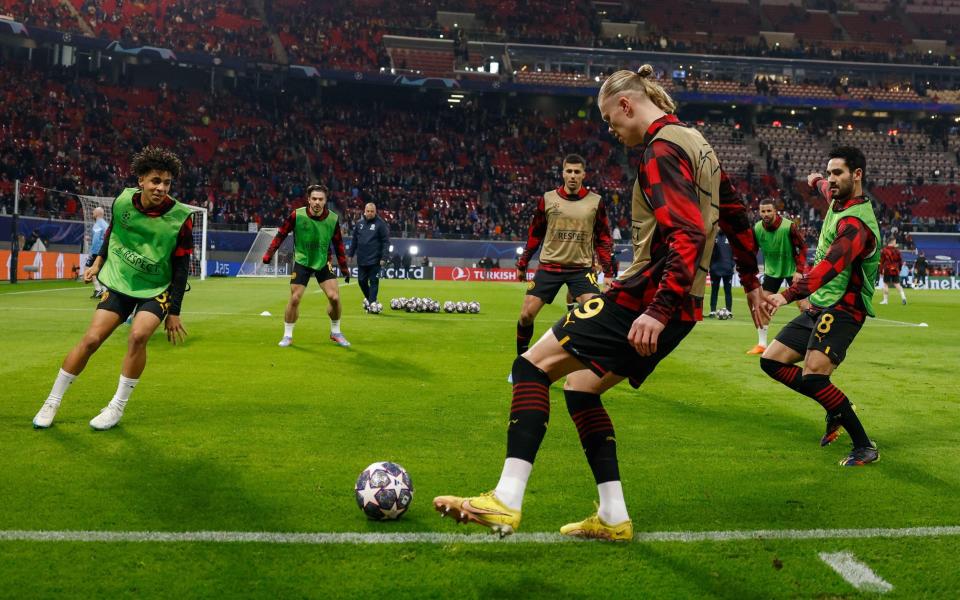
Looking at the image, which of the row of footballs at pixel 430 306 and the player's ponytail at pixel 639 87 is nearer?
the player's ponytail at pixel 639 87

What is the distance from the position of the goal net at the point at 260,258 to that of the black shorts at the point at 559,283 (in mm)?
32939

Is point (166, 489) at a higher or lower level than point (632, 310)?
lower

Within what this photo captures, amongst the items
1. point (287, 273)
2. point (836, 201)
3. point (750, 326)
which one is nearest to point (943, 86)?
point (287, 273)

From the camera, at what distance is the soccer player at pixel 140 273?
6293 millimetres

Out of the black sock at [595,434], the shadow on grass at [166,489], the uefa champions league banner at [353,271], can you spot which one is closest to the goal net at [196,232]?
the uefa champions league banner at [353,271]

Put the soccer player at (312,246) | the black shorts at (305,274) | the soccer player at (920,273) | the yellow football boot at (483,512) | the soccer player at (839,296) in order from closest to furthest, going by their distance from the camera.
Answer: the yellow football boot at (483,512) → the soccer player at (839,296) → the soccer player at (312,246) → the black shorts at (305,274) → the soccer player at (920,273)

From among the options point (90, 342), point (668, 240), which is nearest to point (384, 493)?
point (668, 240)

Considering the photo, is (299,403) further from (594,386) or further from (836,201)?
(836,201)

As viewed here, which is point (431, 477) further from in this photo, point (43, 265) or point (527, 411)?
point (43, 265)

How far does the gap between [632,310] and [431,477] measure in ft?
6.45

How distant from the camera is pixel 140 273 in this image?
255 inches

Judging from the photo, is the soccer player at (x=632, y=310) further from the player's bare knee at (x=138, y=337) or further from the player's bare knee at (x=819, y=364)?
the player's bare knee at (x=138, y=337)

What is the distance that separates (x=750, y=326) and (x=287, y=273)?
102ft

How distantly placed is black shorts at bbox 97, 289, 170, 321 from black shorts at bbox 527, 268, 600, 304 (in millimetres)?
4015
